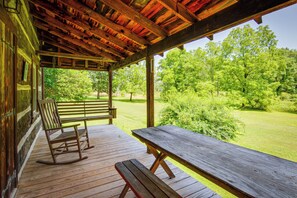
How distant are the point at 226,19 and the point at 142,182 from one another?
1.92m

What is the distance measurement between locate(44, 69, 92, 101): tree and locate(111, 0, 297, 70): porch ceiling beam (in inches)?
363

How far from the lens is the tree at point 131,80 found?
1509 cm

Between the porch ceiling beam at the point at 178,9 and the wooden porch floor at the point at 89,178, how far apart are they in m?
2.25

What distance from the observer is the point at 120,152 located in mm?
3162

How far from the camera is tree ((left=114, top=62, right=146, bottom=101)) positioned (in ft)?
49.5

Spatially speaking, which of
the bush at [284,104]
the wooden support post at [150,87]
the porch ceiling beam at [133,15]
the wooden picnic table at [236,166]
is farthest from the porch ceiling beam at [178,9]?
the bush at [284,104]

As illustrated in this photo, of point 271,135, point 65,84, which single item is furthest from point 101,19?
point 65,84

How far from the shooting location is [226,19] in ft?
5.53

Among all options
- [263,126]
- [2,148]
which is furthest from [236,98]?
[2,148]

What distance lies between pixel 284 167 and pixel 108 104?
218 inches

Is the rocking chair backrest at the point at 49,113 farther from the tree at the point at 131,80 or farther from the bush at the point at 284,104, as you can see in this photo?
the tree at the point at 131,80

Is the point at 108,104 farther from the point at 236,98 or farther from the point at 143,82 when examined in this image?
the point at 143,82

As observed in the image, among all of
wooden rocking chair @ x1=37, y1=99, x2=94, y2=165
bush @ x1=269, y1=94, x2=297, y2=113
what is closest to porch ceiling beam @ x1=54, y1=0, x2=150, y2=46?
wooden rocking chair @ x1=37, y1=99, x2=94, y2=165

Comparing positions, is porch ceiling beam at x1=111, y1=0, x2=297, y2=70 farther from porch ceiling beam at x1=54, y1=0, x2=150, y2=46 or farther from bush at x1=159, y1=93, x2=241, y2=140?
bush at x1=159, y1=93, x2=241, y2=140
